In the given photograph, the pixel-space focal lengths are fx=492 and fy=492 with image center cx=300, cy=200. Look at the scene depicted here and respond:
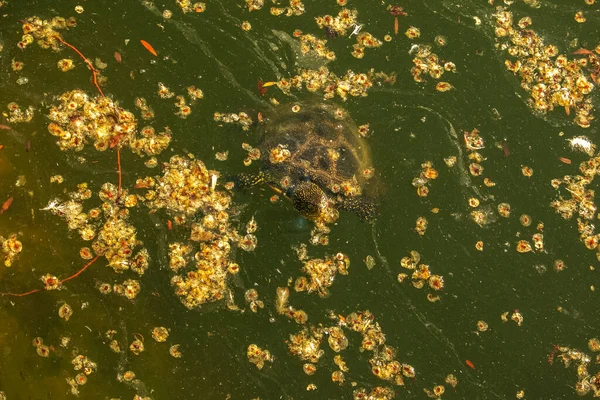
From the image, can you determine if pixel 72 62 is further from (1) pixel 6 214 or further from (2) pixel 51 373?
(2) pixel 51 373

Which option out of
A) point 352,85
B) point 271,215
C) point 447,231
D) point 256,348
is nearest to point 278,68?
point 352,85

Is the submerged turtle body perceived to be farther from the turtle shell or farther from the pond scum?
the pond scum

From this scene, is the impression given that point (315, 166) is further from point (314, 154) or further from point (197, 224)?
point (197, 224)

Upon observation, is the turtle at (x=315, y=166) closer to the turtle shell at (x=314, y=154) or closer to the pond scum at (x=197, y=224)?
the turtle shell at (x=314, y=154)

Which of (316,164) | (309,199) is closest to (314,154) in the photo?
(316,164)

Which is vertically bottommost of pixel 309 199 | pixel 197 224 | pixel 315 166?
pixel 197 224

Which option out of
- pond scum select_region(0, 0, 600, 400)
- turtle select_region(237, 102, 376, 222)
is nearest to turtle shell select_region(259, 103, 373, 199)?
turtle select_region(237, 102, 376, 222)

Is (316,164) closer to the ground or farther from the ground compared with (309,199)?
farther from the ground

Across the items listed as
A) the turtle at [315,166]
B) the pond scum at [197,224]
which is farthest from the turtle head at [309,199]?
the pond scum at [197,224]
